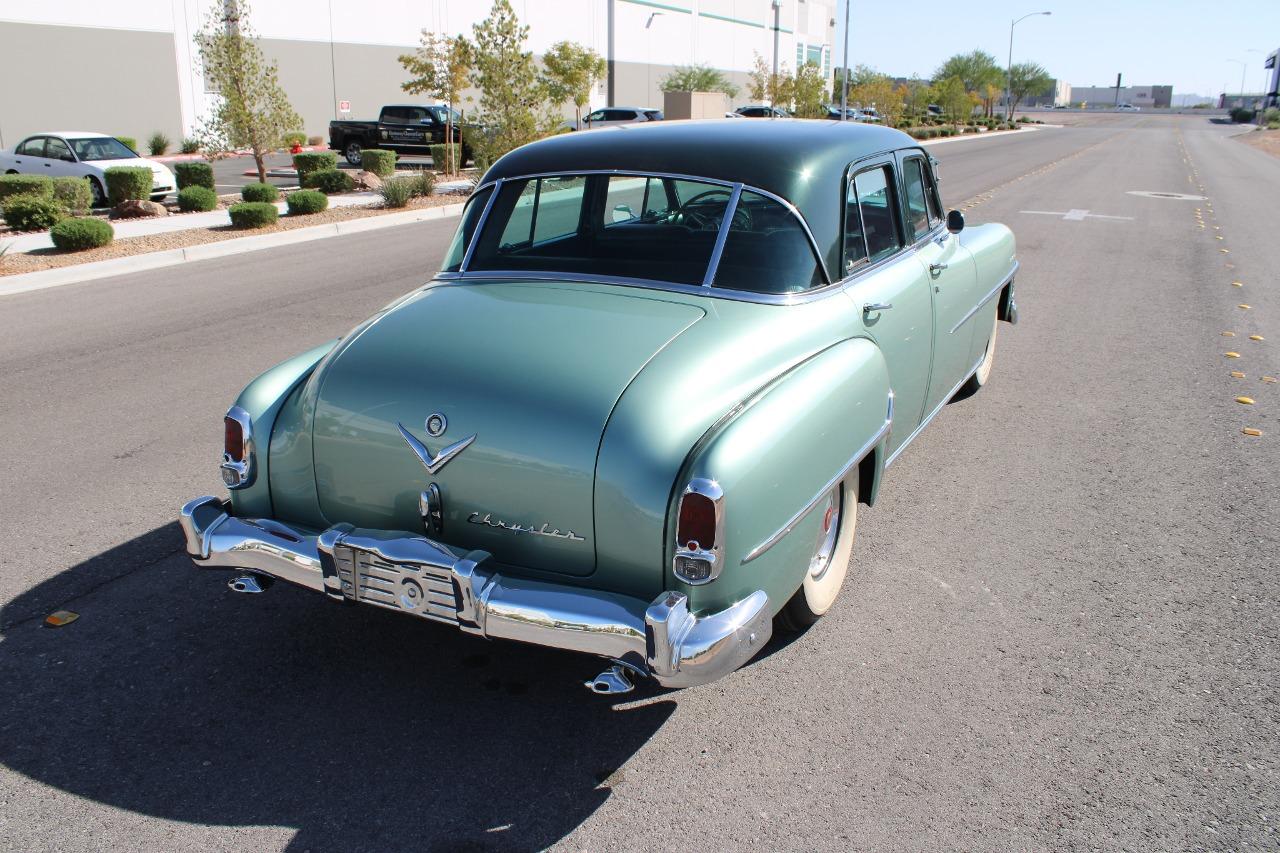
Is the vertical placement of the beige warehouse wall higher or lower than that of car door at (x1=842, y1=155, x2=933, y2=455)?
higher

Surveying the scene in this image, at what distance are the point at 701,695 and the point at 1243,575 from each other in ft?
8.23

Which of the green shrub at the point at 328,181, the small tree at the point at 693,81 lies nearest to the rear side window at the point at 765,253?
the green shrub at the point at 328,181

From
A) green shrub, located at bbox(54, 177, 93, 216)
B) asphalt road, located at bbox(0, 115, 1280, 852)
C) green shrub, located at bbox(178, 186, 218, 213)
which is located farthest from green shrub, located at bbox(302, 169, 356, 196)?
asphalt road, located at bbox(0, 115, 1280, 852)

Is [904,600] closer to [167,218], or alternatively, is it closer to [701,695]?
[701,695]

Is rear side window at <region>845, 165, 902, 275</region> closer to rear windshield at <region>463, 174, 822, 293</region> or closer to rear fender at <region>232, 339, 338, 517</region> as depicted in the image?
rear windshield at <region>463, 174, 822, 293</region>

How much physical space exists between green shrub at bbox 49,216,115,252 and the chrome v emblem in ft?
39.1

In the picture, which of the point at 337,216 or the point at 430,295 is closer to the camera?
the point at 430,295

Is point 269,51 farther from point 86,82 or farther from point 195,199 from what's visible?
point 195,199

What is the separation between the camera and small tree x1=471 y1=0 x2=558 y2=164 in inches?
830

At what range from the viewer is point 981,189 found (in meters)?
22.3

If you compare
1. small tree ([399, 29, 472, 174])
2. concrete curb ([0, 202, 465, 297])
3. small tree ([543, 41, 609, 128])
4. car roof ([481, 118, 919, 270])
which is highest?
small tree ([543, 41, 609, 128])

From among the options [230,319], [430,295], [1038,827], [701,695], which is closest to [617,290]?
[430,295]

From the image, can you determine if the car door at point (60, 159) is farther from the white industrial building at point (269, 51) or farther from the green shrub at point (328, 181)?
the white industrial building at point (269, 51)

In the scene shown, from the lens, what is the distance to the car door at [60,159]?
1825 centimetres
